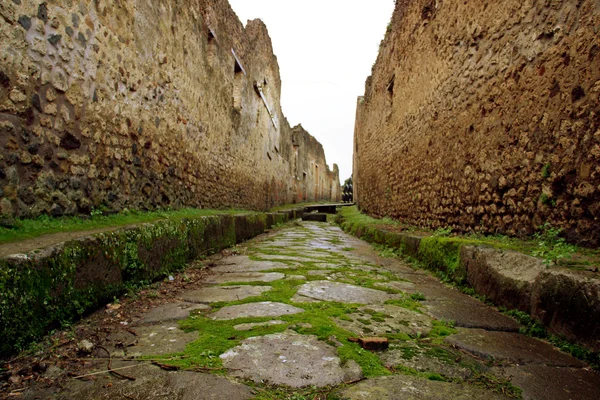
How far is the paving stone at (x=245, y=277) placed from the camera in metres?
2.74

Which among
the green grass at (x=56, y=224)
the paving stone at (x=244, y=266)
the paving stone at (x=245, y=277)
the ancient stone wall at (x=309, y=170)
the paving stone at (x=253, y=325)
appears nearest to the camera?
the paving stone at (x=253, y=325)

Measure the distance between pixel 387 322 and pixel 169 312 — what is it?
1.23 meters

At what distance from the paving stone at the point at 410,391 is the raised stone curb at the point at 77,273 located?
1322mm

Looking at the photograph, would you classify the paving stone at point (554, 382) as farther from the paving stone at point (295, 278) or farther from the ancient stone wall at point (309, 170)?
the ancient stone wall at point (309, 170)

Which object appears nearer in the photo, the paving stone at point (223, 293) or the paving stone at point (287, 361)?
the paving stone at point (287, 361)

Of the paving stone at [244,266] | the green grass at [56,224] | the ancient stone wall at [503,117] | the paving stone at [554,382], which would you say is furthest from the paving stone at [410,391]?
the paving stone at [244,266]

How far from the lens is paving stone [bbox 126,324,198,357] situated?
1432 millimetres

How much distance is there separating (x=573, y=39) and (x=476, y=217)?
1.75 metres

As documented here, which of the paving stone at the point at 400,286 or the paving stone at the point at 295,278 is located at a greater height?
the paving stone at the point at 295,278

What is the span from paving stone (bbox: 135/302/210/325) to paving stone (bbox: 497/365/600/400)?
1547mm

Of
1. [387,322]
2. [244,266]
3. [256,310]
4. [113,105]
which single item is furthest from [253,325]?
[113,105]

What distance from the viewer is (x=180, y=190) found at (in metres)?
4.66

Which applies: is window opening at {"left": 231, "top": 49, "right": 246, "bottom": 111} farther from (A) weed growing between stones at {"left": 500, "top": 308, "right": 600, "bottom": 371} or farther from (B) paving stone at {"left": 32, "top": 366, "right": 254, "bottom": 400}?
(B) paving stone at {"left": 32, "top": 366, "right": 254, "bottom": 400}

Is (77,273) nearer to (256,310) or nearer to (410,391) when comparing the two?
(256,310)
